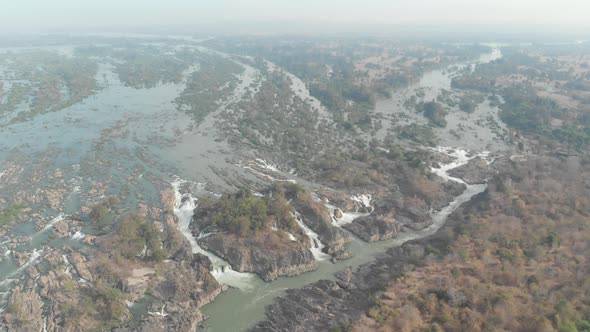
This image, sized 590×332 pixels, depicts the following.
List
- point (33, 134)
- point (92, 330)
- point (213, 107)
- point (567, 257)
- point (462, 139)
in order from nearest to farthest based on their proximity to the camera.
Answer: point (92, 330) → point (567, 257) → point (33, 134) → point (462, 139) → point (213, 107)

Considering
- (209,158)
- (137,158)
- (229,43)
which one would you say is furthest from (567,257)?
(229,43)

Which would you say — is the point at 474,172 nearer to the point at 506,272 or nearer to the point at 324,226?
the point at 506,272

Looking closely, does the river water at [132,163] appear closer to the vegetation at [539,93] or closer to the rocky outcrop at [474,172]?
the rocky outcrop at [474,172]

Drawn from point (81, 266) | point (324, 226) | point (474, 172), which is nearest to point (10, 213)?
point (81, 266)

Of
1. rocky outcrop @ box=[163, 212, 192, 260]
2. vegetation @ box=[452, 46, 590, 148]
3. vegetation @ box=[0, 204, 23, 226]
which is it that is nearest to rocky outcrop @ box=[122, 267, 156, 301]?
rocky outcrop @ box=[163, 212, 192, 260]

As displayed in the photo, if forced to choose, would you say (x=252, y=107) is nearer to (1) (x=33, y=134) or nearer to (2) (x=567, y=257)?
(1) (x=33, y=134)

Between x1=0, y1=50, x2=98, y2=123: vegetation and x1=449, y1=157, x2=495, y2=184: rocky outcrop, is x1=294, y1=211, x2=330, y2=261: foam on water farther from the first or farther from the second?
x1=0, y1=50, x2=98, y2=123: vegetation

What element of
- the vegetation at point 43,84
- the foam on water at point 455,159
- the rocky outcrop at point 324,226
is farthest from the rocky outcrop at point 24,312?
the vegetation at point 43,84
